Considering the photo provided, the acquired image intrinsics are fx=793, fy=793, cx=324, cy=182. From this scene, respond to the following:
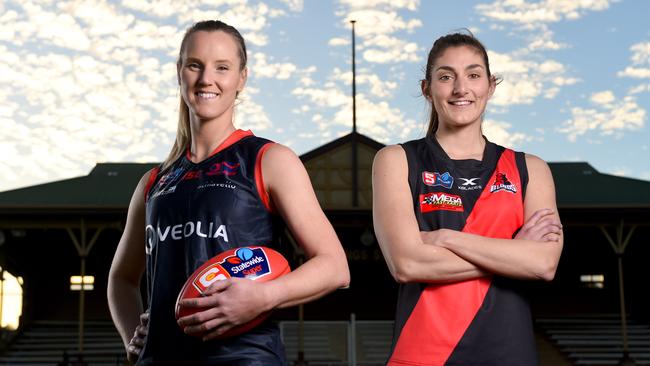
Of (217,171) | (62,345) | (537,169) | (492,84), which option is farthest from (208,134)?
(62,345)

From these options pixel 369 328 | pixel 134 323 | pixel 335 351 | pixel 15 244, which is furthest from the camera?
pixel 15 244

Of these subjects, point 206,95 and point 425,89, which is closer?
point 206,95

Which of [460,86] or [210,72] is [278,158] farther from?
[460,86]

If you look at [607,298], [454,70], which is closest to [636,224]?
[607,298]

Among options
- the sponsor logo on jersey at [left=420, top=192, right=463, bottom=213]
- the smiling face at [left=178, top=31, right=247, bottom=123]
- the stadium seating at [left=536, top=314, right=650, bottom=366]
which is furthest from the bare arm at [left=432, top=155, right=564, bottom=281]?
the stadium seating at [left=536, top=314, right=650, bottom=366]

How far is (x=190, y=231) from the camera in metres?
2.70

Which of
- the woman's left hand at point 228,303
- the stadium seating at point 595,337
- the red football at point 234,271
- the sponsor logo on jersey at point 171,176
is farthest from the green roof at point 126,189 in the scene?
the woman's left hand at point 228,303

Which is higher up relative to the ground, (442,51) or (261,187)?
(442,51)

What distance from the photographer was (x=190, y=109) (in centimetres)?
295

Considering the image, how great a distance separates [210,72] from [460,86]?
1.25 meters

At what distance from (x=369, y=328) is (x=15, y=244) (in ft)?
38.3

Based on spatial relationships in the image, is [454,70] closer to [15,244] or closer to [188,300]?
[188,300]

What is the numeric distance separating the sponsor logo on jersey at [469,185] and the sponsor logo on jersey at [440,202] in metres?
0.06

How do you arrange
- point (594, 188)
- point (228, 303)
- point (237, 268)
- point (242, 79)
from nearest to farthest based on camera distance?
point (228, 303) < point (237, 268) < point (242, 79) < point (594, 188)
